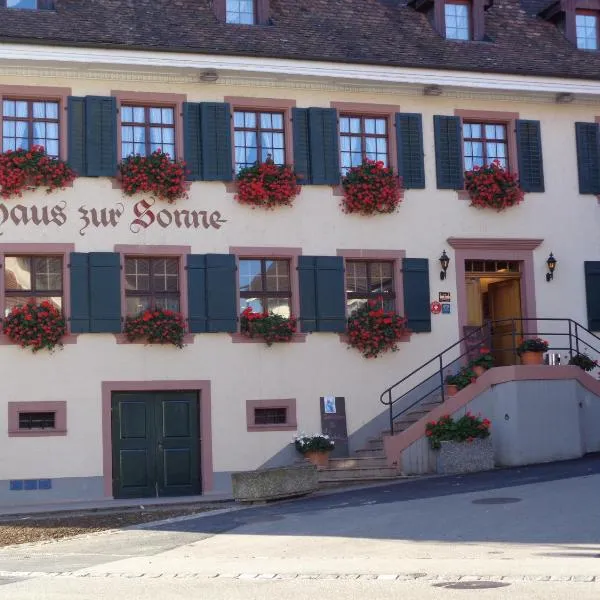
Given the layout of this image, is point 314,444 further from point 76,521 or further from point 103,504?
point 76,521

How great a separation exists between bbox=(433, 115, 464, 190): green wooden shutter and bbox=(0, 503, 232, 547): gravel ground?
780 centimetres

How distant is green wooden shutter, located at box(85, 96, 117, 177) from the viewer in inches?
856

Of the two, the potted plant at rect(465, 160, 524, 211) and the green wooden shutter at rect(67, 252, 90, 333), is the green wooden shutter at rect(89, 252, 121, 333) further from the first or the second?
the potted plant at rect(465, 160, 524, 211)

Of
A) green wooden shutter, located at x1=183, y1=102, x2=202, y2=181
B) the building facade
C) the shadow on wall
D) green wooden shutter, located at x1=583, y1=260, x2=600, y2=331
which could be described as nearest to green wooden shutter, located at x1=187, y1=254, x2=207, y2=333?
the building facade

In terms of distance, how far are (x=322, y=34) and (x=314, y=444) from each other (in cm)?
742

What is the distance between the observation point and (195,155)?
22359 millimetres

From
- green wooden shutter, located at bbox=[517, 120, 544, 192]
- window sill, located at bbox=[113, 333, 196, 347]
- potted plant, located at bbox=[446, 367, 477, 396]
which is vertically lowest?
potted plant, located at bbox=[446, 367, 477, 396]

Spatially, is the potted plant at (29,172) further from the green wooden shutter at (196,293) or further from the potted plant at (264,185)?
the potted plant at (264,185)

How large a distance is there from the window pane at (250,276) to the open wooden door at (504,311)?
4.61 m

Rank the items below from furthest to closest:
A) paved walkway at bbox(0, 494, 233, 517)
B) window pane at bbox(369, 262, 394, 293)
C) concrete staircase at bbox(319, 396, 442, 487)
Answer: window pane at bbox(369, 262, 394, 293), concrete staircase at bbox(319, 396, 442, 487), paved walkway at bbox(0, 494, 233, 517)

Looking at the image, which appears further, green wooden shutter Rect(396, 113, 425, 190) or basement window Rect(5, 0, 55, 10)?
green wooden shutter Rect(396, 113, 425, 190)

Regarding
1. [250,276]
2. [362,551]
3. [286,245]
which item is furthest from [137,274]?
[362,551]

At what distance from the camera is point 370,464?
853 inches

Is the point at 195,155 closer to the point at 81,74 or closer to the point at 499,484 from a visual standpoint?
the point at 81,74
